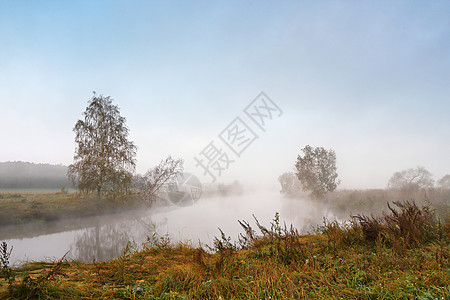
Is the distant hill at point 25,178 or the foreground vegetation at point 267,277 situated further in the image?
the distant hill at point 25,178

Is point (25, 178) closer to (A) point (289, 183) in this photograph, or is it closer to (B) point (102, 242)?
(B) point (102, 242)

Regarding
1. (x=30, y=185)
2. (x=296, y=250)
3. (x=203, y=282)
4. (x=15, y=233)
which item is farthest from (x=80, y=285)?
(x=30, y=185)

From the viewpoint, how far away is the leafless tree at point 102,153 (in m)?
18.9

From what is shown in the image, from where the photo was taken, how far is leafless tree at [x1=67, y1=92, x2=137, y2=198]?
1888cm

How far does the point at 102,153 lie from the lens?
20.2 metres

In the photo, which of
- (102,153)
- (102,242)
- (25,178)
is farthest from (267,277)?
(25,178)

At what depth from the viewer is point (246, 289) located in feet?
8.70

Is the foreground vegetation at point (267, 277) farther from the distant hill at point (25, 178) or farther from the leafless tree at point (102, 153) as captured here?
the distant hill at point (25, 178)

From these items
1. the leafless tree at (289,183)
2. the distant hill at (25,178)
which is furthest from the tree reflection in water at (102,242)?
the leafless tree at (289,183)

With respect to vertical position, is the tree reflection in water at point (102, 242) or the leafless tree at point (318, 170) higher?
the leafless tree at point (318, 170)

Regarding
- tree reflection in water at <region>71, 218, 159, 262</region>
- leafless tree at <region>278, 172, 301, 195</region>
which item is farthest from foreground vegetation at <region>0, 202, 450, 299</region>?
leafless tree at <region>278, 172, 301, 195</region>

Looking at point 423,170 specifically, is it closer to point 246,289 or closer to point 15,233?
point 246,289

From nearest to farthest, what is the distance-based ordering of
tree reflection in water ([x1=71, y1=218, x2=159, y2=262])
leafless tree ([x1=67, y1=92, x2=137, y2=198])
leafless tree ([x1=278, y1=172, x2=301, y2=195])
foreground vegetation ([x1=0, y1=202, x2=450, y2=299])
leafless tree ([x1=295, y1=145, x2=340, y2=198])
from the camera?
foreground vegetation ([x1=0, y1=202, x2=450, y2=299])
tree reflection in water ([x1=71, y1=218, x2=159, y2=262])
leafless tree ([x1=67, y1=92, x2=137, y2=198])
leafless tree ([x1=295, y1=145, x2=340, y2=198])
leafless tree ([x1=278, y1=172, x2=301, y2=195])

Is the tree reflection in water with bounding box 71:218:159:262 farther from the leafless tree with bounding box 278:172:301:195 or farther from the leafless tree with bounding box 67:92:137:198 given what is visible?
the leafless tree with bounding box 278:172:301:195
